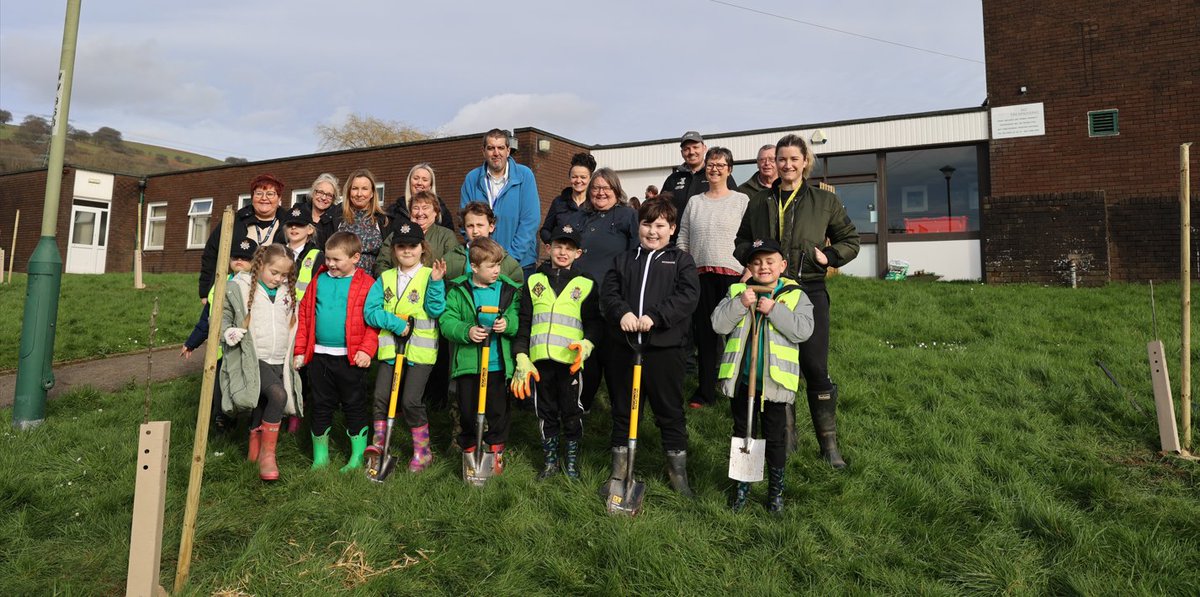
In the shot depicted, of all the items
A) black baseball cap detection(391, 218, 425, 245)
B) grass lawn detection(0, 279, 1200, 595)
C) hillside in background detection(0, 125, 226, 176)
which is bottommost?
grass lawn detection(0, 279, 1200, 595)

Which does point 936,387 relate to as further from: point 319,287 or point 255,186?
point 255,186

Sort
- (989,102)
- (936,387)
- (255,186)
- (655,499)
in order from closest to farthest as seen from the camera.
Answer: (655,499), (255,186), (936,387), (989,102)

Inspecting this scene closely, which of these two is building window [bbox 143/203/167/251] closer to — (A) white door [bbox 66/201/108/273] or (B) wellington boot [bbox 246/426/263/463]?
(A) white door [bbox 66/201/108/273]

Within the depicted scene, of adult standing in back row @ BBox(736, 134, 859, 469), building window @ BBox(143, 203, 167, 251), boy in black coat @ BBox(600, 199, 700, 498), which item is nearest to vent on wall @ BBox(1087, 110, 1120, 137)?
adult standing in back row @ BBox(736, 134, 859, 469)

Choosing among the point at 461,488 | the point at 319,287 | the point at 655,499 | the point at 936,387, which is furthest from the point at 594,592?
the point at 936,387

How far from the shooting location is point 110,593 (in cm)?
303

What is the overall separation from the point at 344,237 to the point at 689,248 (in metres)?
2.48

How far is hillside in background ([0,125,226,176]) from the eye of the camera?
59213mm

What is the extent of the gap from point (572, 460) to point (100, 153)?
288ft

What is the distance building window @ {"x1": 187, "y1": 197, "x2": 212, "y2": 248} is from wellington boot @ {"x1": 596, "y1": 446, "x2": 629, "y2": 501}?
22.8m

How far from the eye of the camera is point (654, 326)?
401 centimetres

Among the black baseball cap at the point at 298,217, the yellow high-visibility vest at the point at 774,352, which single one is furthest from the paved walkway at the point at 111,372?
the yellow high-visibility vest at the point at 774,352

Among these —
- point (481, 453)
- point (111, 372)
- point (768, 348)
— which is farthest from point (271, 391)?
point (111, 372)

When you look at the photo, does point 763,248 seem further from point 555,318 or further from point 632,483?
point 632,483
